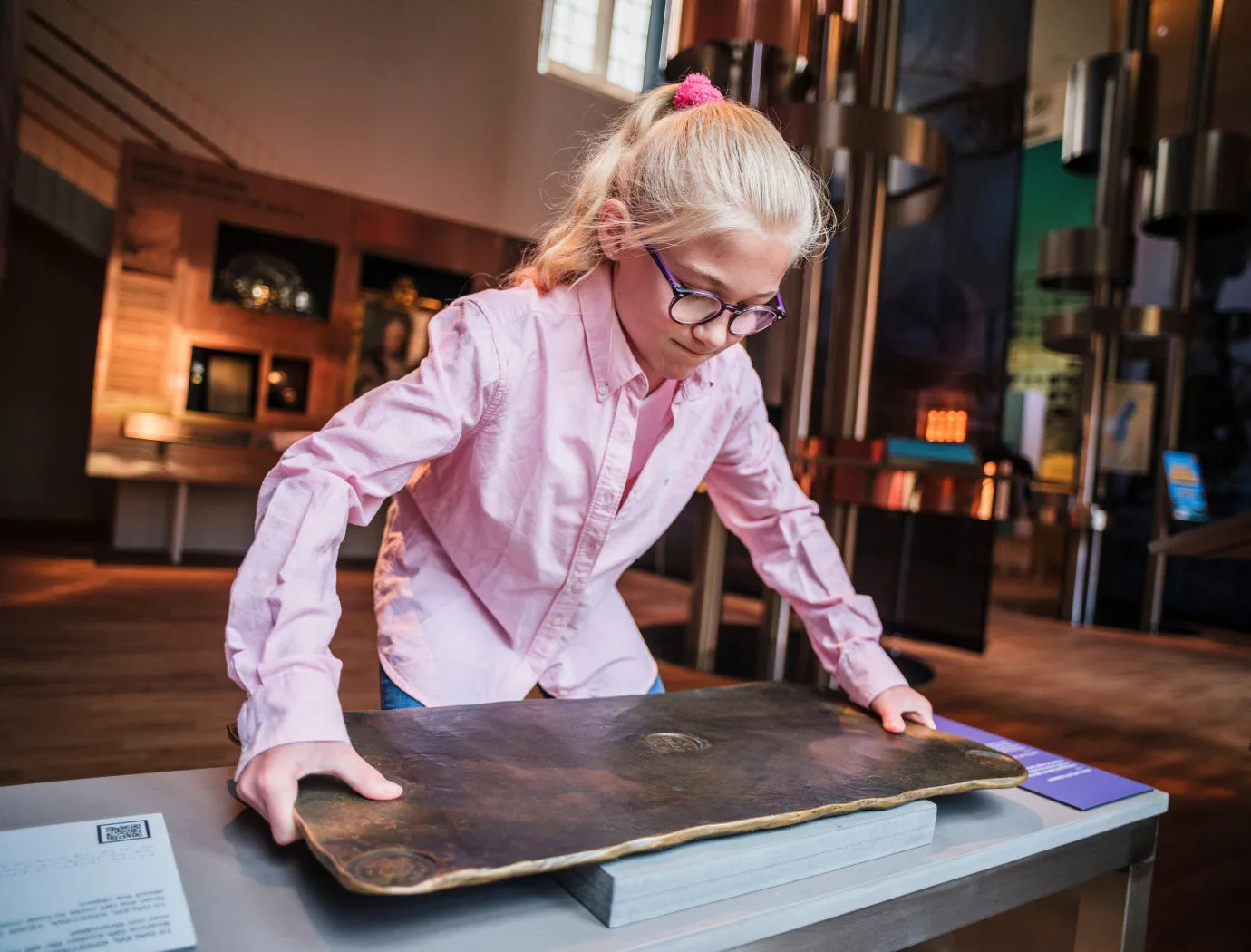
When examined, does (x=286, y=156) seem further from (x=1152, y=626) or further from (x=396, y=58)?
(x=1152, y=626)

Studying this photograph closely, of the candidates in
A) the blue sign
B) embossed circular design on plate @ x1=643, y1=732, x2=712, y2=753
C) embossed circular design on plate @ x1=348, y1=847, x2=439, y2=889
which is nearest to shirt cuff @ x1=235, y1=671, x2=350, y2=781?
embossed circular design on plate @ x1=348, y1=847, x2=439, y2=889

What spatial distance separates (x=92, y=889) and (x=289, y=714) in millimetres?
117

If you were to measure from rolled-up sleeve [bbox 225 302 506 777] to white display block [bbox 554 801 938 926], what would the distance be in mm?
181

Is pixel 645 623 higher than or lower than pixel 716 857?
lower

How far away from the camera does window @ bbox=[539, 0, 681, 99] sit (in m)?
1.39

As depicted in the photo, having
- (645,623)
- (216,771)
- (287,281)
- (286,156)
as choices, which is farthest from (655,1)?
(287,281)

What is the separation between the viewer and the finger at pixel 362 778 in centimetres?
48

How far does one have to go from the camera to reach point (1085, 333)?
473 centimetres

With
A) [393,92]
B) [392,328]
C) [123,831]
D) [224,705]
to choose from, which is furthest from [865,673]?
[392,328]

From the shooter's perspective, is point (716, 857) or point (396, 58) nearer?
point (716, 857)

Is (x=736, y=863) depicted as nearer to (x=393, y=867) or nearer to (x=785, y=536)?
(x=393, y=867)

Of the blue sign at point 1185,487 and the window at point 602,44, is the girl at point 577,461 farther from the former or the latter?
the blue sign at point 1185,487

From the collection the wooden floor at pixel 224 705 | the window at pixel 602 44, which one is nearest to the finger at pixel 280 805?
the wooden floor at pixel 224 705

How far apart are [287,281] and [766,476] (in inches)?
130
